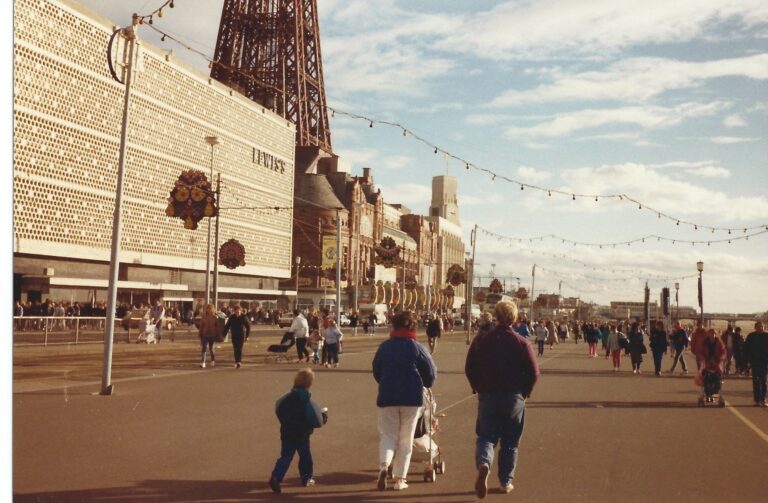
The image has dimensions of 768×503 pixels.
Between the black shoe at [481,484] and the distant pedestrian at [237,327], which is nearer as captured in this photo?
the black shoe at [481,484]

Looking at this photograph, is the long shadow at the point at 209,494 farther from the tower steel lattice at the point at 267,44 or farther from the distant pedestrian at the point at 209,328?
the tower steel lattice at the point at 267,44

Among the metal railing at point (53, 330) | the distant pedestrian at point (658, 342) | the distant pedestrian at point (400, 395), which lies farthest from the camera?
the metal railing at point (53, 330)

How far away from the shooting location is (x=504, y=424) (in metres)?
7.12

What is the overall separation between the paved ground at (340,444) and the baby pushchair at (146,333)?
15.8 m

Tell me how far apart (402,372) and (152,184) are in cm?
Answer: 6211

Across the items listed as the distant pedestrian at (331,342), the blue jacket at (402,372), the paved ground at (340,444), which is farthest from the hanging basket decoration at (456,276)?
the blue jacket at (402,372)

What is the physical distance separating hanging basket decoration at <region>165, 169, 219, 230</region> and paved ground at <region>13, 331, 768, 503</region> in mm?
14539

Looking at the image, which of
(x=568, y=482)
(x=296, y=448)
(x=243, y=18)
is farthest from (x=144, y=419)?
(x=243, y=18)

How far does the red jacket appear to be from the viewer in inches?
281

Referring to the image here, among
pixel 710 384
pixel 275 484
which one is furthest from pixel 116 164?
pixel 275 484

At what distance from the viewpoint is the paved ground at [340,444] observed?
7.13 metres

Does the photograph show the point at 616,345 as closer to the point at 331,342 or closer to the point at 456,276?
the point at 331,342

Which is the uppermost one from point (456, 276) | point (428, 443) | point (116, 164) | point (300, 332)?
point (116, 164)

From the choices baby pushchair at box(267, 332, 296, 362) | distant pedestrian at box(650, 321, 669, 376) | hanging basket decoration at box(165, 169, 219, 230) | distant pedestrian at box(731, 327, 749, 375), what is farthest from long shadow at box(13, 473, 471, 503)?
hanging basket decoration at box(165, 169, 219, 230)
